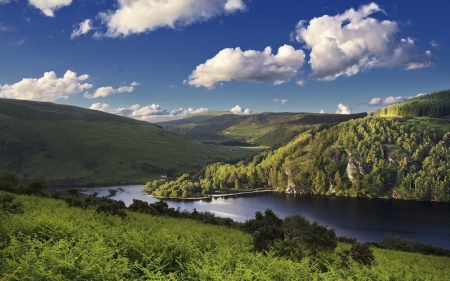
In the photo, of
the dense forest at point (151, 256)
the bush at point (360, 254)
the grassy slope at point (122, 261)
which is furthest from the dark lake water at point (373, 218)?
the grassy slope at point (122, 261)

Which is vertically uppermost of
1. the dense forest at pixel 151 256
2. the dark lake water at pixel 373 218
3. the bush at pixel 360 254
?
the dense forest at pixel 151 256

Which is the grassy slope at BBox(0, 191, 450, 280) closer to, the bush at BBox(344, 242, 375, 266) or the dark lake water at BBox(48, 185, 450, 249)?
the bush at BBox(344, 242, 375, 266)

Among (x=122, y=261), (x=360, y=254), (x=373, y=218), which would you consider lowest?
(x=373, y=218)

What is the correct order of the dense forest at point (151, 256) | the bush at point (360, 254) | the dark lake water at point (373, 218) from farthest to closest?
the dark lake water at point (373, 218), the bush at point (360, 254), the dense forest at point (151, 256)

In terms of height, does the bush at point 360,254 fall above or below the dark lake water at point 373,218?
above

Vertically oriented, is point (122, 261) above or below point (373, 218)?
above

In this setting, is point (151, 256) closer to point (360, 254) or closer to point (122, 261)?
point (122, 261)

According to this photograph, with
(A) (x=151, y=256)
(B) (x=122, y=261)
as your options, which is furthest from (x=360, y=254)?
(B) (x=122, y=261)

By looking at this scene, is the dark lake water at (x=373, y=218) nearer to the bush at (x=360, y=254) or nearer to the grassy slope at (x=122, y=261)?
the bush at (x=360, y=254)

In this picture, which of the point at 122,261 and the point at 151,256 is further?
the point at 151,256

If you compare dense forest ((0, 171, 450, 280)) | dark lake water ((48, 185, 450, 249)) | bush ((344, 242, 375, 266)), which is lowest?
dark lake water ((48, 185, 450, 249))

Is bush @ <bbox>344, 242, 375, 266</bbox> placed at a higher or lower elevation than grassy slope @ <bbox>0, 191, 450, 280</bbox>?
lower

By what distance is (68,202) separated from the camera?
42969 mm

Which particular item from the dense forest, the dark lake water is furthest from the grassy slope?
the dark lake water
